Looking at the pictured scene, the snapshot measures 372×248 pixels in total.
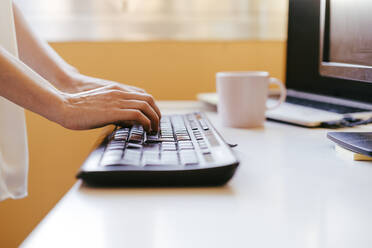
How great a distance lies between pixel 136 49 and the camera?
56.4 inches

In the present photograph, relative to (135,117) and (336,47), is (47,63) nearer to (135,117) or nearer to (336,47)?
(135,117)

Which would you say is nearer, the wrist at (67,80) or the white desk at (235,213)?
the white desk at (235,213)

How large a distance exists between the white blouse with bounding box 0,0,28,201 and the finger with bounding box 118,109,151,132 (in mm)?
296

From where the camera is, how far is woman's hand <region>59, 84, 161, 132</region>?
2.16 feet

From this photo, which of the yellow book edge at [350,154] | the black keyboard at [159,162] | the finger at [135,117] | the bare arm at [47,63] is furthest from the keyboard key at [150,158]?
the bare arm at [47,63]

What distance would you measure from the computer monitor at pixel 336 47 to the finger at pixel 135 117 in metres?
0.35

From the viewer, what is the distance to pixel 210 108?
1.17 m

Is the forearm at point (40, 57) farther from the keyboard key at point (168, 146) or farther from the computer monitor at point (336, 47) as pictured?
the computer monitor at point (336, 47)

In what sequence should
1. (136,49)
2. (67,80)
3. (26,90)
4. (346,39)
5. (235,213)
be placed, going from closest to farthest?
Result: (235,213), (26,90), (346,39), (67,80), (136,49)

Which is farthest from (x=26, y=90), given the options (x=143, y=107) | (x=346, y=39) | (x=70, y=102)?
(x=346, y=39)

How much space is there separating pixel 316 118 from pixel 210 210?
1.79 feet

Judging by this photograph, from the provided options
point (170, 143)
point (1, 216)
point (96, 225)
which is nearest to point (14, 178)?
point (170, 143)

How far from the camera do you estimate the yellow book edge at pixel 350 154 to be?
621 mm

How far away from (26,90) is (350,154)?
469 mm
